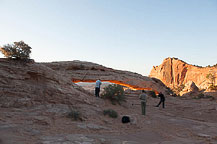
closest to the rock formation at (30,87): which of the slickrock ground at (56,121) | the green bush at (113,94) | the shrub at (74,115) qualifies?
the slickrock ground at (56,121)

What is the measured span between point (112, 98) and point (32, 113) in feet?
20.9

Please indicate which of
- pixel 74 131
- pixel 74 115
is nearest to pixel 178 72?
pixel 74 115

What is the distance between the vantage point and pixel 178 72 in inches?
2261

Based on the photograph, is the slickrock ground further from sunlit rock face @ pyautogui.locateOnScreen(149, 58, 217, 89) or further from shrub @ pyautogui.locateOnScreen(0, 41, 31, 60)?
sunlit rock face @ pyautogui.locateOnScreen(149, 58, 217, 89)

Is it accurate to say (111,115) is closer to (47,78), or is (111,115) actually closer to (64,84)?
(64,84)

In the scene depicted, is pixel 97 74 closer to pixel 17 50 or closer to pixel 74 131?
pixel 17 50

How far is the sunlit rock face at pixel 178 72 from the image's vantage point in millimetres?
50750

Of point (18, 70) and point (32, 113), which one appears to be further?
point (18, 70)

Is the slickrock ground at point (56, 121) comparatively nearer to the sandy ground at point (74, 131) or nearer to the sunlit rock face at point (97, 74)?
A: the sandy ground at point (74, 131)

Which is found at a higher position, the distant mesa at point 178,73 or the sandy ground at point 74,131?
the distant mesa at point 178,73

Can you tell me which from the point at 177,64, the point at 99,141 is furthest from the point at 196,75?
the point at 99,141

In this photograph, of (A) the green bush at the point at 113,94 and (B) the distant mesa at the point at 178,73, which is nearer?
(A) the green bush at the point at 113,94

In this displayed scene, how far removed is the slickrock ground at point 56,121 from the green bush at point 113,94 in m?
1.19

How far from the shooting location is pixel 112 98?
11.8 m
